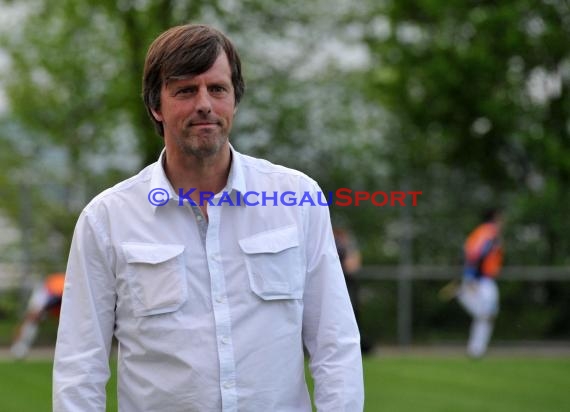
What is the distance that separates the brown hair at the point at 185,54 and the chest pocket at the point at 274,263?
0.43m

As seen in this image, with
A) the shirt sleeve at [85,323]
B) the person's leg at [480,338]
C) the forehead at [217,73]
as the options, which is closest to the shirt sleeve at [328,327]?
the forehead at [217,73]

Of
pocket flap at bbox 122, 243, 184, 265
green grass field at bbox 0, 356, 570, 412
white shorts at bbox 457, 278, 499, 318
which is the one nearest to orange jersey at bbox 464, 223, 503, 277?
white shorts at bbox 457, 278, 499, 318

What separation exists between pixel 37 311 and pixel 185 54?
14034 millimetres

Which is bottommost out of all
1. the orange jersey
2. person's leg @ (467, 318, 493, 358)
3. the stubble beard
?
person's leg @ (467, 318, 493, 358)

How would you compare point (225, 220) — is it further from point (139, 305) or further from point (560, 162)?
point (560, 162)

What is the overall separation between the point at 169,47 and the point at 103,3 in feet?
60.5

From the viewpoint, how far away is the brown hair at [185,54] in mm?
3252

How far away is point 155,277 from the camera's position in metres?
3.26

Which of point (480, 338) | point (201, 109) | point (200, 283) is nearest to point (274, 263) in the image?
point (200, 283)

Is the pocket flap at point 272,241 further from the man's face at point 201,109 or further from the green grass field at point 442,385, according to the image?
the green grass field at point 442,385

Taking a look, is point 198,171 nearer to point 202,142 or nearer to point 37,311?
point 202,142

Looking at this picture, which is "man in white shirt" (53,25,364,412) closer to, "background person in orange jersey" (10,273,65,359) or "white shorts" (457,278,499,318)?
"background person in orange jersey" (10,273,65,359)

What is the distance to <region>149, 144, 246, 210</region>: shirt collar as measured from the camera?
11.0ft

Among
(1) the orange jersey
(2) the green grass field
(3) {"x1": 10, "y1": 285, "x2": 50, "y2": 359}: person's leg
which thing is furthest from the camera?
(1) the orange jersey
